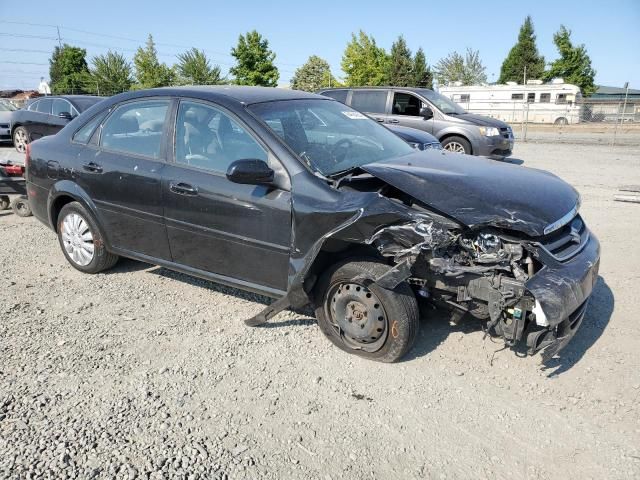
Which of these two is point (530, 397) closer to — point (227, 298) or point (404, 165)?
point (404, 165)

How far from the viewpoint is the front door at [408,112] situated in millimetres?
12188

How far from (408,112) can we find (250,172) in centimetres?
958

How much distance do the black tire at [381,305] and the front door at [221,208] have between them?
14.1 inches

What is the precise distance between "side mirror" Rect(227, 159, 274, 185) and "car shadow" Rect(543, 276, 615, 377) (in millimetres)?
2245

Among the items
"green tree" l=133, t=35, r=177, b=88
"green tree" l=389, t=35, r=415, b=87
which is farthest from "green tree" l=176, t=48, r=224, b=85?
"green tree" l=389, t=35, r=415, b=87

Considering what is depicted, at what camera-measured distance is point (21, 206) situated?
7.79 meters

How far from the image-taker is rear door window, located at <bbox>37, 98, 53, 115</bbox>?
13367 mm

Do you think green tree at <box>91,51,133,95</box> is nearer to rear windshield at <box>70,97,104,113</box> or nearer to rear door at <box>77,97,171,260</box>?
rear windshield at <box>70,97,104,113</box>

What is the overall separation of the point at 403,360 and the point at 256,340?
1.09m

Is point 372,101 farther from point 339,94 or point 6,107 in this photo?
point 6,107

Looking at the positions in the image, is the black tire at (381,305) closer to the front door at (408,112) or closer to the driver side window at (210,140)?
the driver side window at (210,140)

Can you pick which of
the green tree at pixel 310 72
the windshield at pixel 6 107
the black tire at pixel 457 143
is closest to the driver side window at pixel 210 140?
the black tire at pixel 457 143

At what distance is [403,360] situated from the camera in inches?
140

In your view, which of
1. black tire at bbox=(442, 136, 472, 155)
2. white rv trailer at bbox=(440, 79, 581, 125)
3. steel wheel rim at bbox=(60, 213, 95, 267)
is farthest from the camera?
white rv trailer at bbox=(440, 79, 581, 125)
